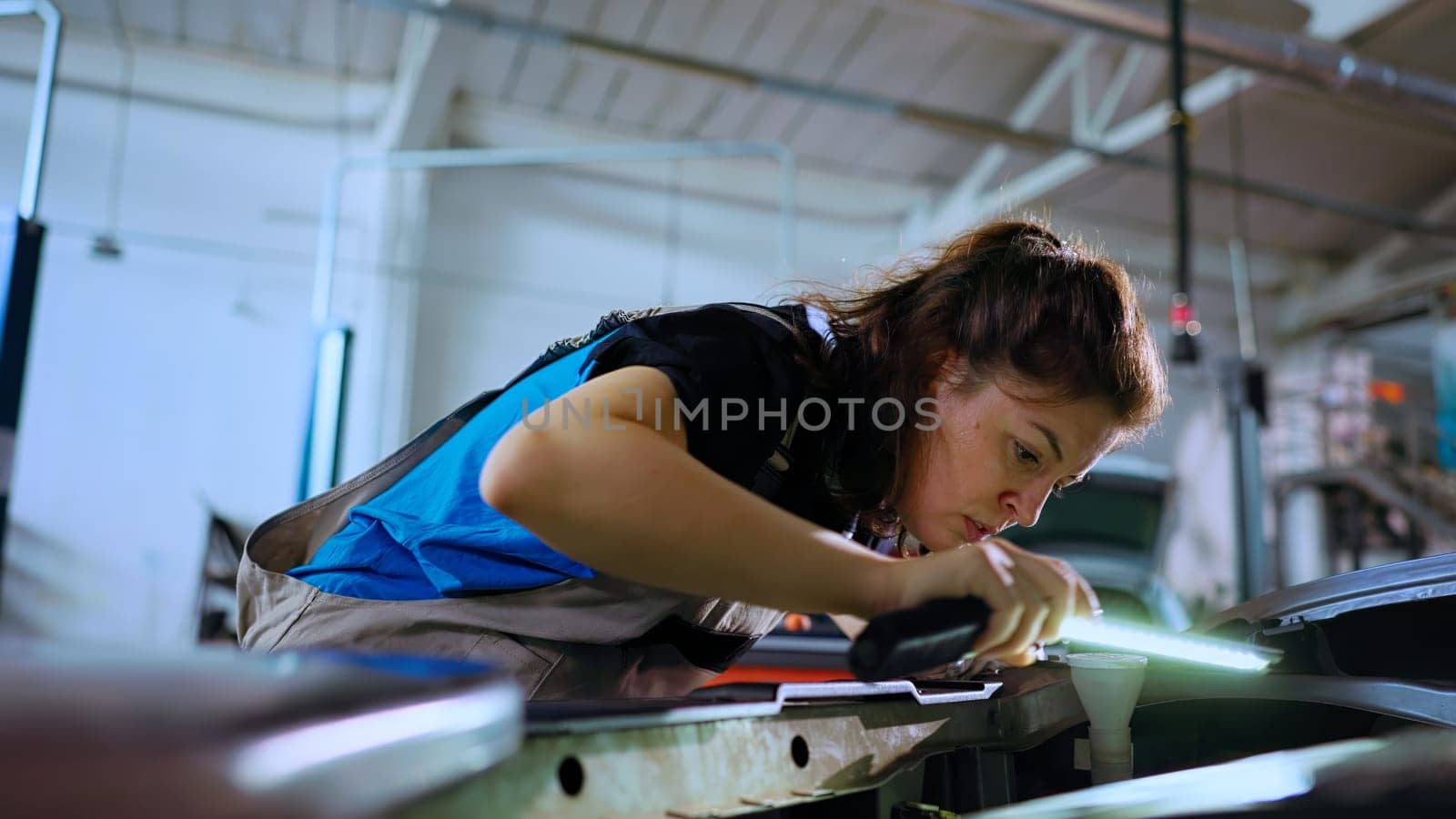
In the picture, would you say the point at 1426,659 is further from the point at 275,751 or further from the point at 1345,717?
the point at 275,751

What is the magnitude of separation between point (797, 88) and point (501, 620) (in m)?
4.18

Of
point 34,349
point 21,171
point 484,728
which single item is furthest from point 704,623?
point 34,349

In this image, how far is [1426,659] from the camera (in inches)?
47.7

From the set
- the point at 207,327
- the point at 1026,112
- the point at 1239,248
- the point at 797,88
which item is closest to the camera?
the point at 797,88

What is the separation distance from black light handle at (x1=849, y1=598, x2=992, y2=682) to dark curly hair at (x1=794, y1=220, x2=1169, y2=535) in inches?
12.8

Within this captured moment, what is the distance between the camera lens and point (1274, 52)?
423 cm

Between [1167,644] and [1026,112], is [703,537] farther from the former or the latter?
[1026,112]

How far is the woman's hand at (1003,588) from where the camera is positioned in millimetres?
742

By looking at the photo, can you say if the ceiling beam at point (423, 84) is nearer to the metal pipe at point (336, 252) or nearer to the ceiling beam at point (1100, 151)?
the metal pipe at point (336, 252)

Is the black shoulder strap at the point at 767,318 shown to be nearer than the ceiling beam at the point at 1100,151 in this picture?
Yes

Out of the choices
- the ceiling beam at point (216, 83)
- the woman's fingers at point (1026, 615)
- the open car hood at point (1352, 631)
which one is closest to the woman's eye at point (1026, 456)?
the woman's fingers at point (1026, 615)

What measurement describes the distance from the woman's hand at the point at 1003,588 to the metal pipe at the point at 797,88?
4.09 metres

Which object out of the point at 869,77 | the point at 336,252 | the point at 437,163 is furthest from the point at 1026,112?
the point at 336,252

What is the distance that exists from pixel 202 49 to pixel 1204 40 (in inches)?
190
